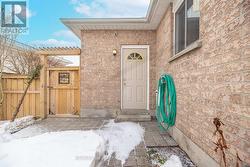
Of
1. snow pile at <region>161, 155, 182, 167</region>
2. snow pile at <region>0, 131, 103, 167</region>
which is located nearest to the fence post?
snow pile at <region>0, 131, 103, 167</region>

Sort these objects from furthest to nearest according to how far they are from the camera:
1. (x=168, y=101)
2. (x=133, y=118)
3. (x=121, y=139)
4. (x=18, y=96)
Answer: (x=18, y=96)
(x=133, y=118)
(x=168, y=101)
(x=121, y=139)

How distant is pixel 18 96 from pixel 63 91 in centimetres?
150

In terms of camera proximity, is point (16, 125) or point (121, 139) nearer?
point (121, 139)

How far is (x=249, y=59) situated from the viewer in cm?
161

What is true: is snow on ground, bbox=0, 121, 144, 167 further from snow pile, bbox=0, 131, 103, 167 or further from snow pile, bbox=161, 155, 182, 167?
snow pile, bbox=161, 155, 182, 167

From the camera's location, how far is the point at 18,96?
258 inches

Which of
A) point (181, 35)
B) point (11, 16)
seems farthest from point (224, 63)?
point (11, 16)

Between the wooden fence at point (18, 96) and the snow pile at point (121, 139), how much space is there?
294cm

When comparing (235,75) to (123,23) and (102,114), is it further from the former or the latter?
(102,114)

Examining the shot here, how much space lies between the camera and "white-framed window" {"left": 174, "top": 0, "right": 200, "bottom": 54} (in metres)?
3.07

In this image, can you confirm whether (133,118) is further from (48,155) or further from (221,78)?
(221,78)

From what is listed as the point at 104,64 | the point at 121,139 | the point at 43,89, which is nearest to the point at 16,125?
the point at 43,89

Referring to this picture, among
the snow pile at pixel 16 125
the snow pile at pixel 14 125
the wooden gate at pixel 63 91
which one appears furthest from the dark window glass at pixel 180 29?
the snow pile at pixel 16 125

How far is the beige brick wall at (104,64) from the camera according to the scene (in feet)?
22.1
